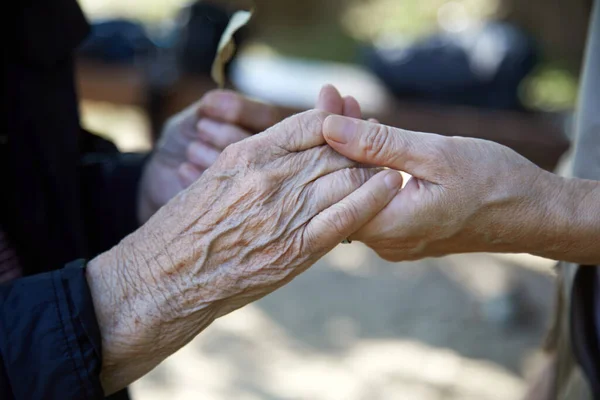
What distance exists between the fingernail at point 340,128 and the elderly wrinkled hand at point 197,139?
483mm

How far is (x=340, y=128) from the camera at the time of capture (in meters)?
1.16

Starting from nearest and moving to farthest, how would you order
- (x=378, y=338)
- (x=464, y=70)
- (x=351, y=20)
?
(x=378, y=338) < (x=464, y=70) < (x=351, y=20)

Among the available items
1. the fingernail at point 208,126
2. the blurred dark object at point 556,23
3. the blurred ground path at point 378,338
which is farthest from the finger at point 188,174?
the blurred dark object at point 556,23

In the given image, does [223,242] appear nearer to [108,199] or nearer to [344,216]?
[344,216]

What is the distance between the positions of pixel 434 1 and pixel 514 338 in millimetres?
5659

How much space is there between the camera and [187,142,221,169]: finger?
159cm

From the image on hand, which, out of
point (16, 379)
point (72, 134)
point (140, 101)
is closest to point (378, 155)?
point (16, 379)

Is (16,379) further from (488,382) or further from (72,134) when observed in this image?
(488,382)

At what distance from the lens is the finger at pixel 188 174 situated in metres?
1.60

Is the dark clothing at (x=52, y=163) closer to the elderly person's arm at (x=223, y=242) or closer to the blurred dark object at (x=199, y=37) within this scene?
the elderly person's arm at (x=223, y=242)

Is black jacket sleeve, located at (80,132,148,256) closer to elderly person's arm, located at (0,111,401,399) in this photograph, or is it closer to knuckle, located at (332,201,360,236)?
elderly person's arm, located at (0,111,401,399)

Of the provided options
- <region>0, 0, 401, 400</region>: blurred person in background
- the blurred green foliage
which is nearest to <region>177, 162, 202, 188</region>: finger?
<region>0, 0, 401, 400</region>: blurred person in background

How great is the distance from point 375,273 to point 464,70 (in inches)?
61.4

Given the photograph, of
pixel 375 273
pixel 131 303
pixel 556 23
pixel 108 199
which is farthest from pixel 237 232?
pixel 556 23
